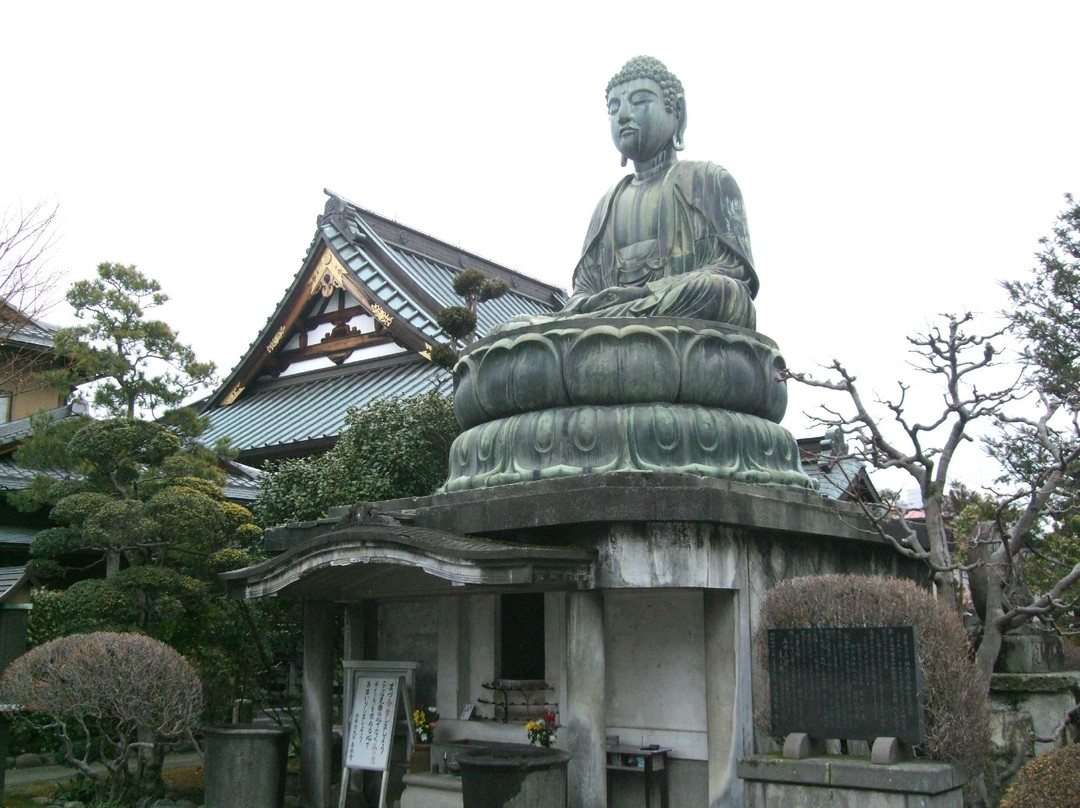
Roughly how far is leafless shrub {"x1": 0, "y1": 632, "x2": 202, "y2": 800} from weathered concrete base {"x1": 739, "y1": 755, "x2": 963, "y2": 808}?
194 inches

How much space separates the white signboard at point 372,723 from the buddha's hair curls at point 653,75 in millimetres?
6621

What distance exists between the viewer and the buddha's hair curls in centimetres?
1100

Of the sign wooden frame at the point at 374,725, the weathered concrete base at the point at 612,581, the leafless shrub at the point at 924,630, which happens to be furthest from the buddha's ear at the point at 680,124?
the sign wooden frame at the point at 374,725

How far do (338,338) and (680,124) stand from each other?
496 inches

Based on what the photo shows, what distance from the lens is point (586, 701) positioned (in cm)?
812

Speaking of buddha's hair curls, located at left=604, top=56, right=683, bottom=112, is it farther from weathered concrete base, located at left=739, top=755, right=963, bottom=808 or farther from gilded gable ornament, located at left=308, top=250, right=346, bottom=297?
gilded gable ornament, located at left=308, top=250, right=346, bottom=297

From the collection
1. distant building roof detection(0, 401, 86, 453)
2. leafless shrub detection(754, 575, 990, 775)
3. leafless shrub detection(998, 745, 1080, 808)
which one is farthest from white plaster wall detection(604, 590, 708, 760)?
distant building roof detection(0, 401, 86, 453)

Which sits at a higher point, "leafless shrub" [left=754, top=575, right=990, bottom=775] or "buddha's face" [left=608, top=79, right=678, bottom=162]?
"buddha's face" [left=608, top=79, right=678, bottom=162]

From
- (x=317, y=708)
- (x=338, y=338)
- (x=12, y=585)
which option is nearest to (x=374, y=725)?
(x=317, y=708)

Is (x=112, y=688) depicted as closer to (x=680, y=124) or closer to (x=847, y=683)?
(x=847, y=683)

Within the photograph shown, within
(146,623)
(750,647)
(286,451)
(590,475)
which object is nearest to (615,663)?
(750,647)

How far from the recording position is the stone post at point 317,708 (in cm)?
991

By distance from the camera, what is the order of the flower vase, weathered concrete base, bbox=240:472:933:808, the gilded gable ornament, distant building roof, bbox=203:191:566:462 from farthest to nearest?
the gilded gable ornament, distant building roof, bbox=203:191:566:462, the flower vase, weathered concrete base, bbox=240:472:933:808

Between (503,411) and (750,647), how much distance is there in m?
3.16
